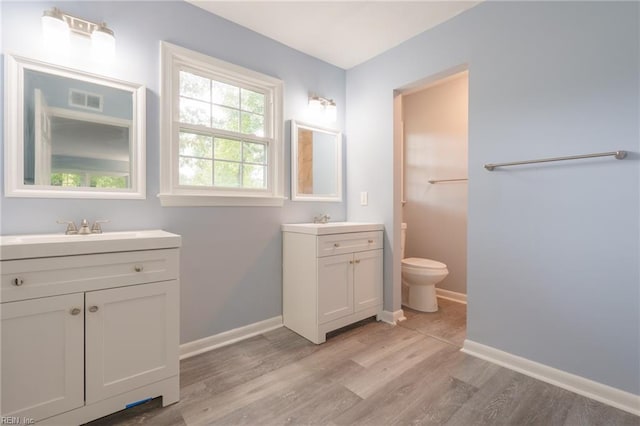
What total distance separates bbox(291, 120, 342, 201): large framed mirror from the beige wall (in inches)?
47.2

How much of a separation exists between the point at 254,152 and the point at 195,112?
51 cm

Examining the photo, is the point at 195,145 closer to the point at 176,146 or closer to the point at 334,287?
the point at 176,146

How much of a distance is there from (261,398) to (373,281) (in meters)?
1.31

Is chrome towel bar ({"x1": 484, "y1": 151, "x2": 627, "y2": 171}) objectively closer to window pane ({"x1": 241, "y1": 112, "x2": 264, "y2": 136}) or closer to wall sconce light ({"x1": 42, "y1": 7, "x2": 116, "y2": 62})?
window pane ({"x1": 241, "y1": 112, "x2": 264, "y2": 136})

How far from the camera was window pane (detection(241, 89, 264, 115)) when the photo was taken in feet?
7.48

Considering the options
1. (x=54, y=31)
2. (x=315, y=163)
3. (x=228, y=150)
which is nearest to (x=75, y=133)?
(x=54, y=31)

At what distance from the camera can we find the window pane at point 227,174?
2.13 m

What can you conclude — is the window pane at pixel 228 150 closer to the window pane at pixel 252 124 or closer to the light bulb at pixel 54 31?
the window pane at pixel 252 124

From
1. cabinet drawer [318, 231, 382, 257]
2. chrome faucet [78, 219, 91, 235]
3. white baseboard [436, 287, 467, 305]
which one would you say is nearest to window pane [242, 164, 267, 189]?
cabinet drawer [318, 231, 382, 257]

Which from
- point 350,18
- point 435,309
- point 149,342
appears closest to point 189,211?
point 149,342

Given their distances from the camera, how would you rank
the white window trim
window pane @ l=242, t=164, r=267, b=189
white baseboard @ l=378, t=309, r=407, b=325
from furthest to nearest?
white baseboard @ l=378, t=309, r=407, b=325 → window pane @ l=242, t=164, r=267, b=189 → the white window trim

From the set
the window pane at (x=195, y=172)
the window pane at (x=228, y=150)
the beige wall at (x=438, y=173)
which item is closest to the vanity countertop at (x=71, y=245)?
the window pane at (x=195, y=172)

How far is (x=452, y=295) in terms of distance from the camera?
3.17 m

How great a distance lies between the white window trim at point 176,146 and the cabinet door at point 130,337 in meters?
0.69
